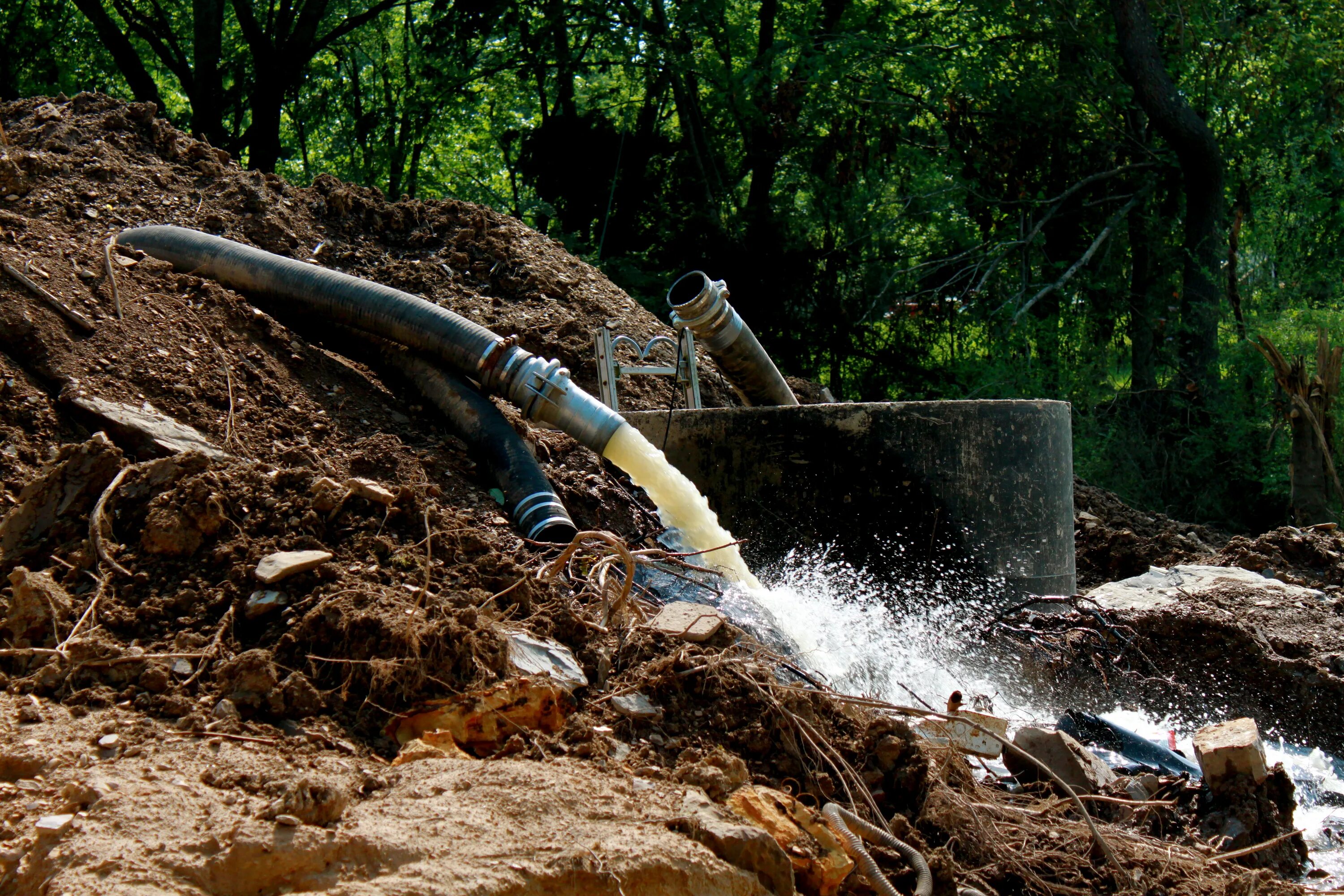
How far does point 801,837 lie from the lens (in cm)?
279

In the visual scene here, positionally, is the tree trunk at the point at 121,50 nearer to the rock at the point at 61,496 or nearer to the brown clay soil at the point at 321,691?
the brown clay soil at the point at 321,691

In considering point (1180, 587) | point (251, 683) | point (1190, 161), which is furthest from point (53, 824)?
point (1190, 161)

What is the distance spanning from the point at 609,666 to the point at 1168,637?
3.83m

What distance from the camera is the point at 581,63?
543 inches

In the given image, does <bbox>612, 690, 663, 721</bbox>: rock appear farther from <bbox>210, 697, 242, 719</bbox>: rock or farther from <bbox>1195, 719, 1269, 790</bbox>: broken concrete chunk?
<bbox>1195, 719, 1269, 790</bbox>: broken concrete chunk

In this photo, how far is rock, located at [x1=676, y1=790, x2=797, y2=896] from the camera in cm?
259

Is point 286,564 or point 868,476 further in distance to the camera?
point 868,476

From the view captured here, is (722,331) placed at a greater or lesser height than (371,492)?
greater

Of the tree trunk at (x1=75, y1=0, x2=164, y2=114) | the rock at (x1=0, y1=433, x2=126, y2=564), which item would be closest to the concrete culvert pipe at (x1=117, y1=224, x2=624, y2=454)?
the rock at (x1=0, y1=433, x2=126, y2=564)

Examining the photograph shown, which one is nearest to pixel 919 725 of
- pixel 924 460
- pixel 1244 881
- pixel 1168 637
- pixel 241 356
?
pixel 1244 881

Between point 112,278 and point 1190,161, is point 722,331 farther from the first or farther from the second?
point 1190,161

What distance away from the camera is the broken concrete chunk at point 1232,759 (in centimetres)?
387

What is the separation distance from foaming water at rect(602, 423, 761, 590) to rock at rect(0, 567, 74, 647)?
2660 millimetres

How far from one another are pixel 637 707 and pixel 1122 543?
5.78m
